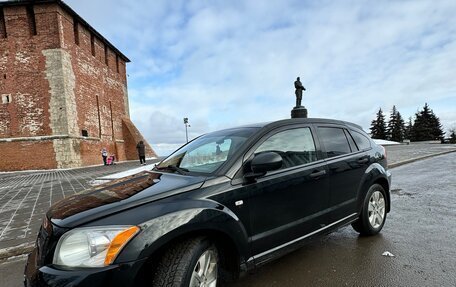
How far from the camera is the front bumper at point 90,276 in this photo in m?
1.80

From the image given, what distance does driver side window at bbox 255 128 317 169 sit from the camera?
301 centimetres

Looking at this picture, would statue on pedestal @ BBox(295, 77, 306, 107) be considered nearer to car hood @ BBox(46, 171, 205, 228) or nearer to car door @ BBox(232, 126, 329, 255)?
car door @ BBox(232, 126, 329, 255)

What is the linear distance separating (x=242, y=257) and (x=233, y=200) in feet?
1.60

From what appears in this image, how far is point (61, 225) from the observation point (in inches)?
79.7

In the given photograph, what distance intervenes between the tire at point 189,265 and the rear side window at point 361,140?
2680mm

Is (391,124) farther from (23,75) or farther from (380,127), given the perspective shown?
(23,75)

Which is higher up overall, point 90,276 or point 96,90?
point 96,90

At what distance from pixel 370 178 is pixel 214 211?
259cm

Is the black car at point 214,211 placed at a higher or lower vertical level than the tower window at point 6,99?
lower

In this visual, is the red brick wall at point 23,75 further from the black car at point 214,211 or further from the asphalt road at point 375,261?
the black car at point 214,211

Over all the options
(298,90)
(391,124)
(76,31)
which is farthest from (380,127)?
(76,31)

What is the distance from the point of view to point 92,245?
1.88 m

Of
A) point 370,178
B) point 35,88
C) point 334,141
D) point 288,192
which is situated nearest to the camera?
point 288,192

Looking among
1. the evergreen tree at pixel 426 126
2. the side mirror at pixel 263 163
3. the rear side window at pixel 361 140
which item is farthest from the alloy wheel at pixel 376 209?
the evergreen tree at pixel 426 126
